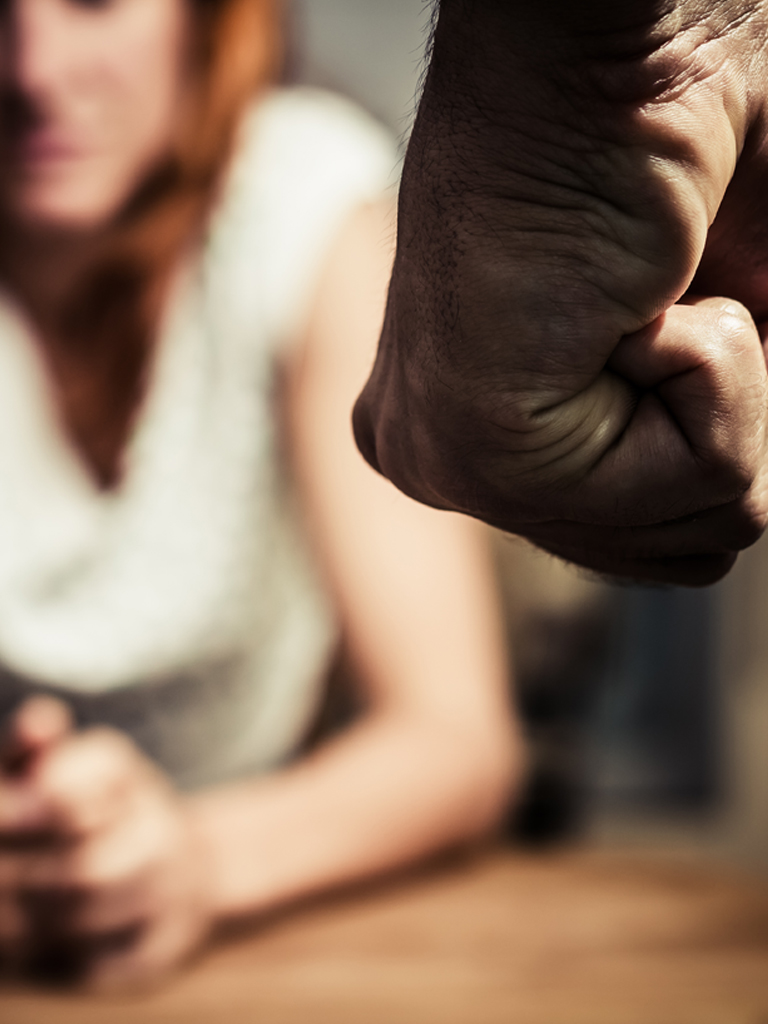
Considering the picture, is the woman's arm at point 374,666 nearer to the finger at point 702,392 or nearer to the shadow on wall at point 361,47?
the finger at point 702,392

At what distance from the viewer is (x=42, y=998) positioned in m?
0.38

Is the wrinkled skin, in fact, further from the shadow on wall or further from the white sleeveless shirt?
the shadow on wall

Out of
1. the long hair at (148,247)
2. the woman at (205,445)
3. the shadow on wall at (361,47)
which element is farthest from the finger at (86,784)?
the shadow on wall at (361,47)

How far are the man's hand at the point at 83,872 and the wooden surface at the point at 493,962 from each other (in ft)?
0.10

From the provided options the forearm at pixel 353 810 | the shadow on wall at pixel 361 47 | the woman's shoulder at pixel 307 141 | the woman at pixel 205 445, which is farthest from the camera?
the shadow on wall at pixel 361 47

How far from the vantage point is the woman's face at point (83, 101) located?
1.96ft

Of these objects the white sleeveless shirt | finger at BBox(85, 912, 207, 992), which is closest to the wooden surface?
finger at BBox(85, 912, 207, 992)

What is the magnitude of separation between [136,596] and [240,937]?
0.98ft

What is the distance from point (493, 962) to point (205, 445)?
0.44m

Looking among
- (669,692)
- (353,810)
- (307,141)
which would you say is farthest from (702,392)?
(669,692)

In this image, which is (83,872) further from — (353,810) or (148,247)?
(148,247)

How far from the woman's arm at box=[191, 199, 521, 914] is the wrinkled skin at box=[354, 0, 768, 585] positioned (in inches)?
Answer: 16.4

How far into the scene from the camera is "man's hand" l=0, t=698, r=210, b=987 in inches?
16.7

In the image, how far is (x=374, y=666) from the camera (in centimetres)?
68
